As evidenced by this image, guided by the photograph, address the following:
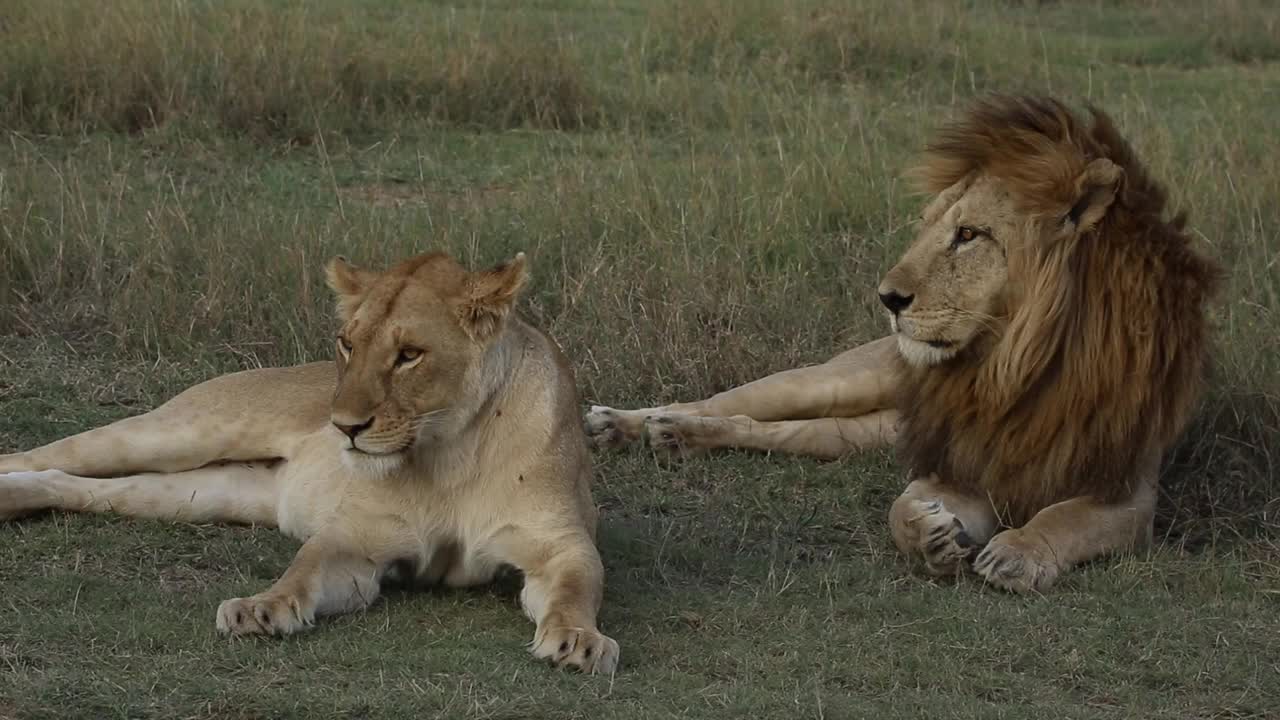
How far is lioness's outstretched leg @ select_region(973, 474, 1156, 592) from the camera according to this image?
155 inches

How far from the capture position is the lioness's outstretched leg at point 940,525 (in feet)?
13.1

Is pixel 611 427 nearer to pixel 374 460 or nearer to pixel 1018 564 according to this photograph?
pixel 1018 564

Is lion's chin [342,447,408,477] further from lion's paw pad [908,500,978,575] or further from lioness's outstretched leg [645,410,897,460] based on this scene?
lioness's outstretched leg [645,410,897,460]

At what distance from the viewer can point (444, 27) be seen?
9.00 m

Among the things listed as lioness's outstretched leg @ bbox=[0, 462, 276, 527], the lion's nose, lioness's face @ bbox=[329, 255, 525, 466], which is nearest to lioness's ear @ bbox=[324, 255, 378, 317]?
lioness's face @ bbox=[329, 255, 525, 466]

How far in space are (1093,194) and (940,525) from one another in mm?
778

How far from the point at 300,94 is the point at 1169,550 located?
4.54 metres

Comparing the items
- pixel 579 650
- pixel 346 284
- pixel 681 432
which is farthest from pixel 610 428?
pixel 579 650

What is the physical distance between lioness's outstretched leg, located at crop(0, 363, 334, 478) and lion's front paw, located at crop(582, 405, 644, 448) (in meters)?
0.91

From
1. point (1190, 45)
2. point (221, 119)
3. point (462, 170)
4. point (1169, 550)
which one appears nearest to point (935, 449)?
point (1169, 550)

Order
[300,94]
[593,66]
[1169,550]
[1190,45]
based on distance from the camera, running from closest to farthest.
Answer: [1169,550]
[300,94]
[593,66]
[1190,45]

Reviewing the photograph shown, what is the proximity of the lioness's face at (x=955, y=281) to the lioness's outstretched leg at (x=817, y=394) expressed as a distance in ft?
3.24

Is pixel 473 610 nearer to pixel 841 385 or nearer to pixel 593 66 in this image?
pixel 841 385

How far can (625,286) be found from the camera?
571 cm
